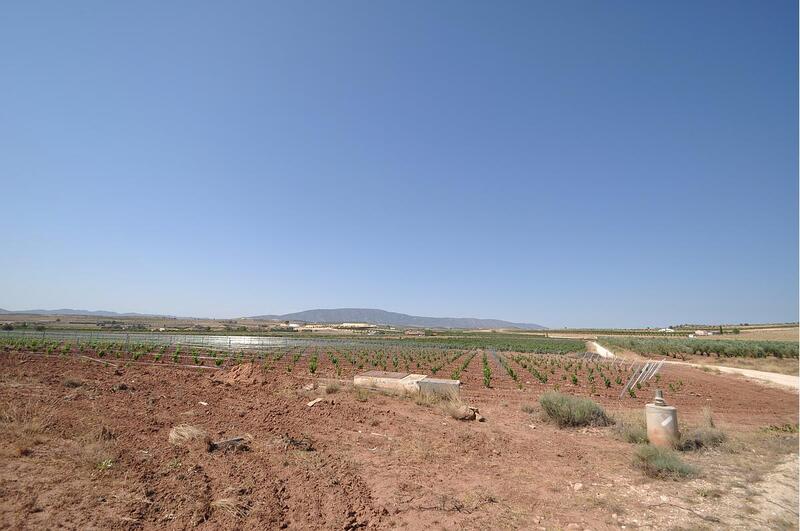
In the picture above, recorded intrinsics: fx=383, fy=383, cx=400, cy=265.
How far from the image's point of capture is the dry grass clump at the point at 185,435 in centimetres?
685

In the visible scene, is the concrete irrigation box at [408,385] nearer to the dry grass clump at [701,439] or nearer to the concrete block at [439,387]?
the concrete block at [439,387]

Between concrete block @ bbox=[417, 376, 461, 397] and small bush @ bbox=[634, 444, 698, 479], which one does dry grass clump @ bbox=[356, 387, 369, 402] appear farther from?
small bush @ bbox=[634, 444, 698, 479]

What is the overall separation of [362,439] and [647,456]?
18.5ft

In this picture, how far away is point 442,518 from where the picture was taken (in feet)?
16.4

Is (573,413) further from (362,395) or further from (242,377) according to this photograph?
(242,377)

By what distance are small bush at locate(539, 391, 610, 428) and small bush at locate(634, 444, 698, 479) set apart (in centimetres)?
364

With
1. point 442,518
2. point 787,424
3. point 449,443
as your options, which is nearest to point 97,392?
point 449,443

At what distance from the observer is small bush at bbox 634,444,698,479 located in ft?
21.5

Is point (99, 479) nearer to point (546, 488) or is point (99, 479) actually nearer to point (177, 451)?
point (177, 451)

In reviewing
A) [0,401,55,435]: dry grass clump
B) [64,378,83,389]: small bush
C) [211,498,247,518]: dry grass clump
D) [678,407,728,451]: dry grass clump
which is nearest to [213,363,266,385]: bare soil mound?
[64,378,83,389]: small bush

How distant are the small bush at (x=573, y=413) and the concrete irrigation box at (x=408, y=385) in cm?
333

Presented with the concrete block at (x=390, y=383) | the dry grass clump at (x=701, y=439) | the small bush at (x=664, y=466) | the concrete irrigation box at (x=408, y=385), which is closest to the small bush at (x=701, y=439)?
the dry grass clump at (x=701, y=439)

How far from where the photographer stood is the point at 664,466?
665cm

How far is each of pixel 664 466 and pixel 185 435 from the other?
8525 mm
